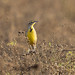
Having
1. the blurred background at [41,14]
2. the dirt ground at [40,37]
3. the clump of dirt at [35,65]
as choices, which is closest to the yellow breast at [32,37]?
the dirt ground at [40,37]

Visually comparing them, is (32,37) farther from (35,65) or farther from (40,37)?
(35,65)

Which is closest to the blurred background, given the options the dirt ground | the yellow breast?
the dirt ground

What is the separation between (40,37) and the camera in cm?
595

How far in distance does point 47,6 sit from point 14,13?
1517mm

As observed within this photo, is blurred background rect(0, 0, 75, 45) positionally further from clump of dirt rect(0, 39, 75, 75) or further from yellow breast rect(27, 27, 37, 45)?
clump of dirt rect(0, 39, 75, 75)

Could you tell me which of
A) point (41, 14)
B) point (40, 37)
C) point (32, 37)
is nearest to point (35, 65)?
point (32, 37)

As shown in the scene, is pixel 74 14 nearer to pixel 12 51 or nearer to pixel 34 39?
pixel 34 39

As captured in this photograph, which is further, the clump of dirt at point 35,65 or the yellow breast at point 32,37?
the yellow breast at point 32,37

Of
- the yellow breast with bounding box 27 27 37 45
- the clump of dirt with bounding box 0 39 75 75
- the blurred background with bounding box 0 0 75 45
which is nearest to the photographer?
the clump of dirt with bounding box 0 39 75 75

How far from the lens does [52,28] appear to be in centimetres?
712

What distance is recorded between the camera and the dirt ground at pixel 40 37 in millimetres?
3107

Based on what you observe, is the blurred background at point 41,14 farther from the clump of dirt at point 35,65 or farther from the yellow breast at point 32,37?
the clump of dirt at point 35,65

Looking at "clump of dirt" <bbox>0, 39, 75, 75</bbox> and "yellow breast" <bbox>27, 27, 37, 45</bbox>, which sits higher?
"yellow breast" <bbox>27, 27, 37, 45</bbox>

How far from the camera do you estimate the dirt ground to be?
3.11 metres
